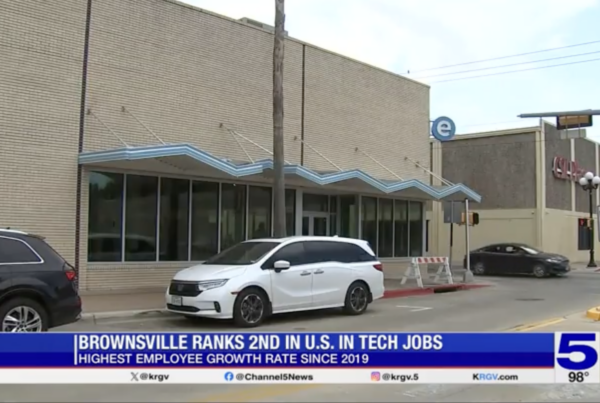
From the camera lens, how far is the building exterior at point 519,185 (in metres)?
36.7

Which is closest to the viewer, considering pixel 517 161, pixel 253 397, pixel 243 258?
pixel 253 397

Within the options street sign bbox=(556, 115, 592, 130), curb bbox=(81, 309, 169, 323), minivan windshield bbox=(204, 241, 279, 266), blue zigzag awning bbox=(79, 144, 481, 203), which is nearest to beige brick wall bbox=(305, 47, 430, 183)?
blue zigzag awning bbox=(79, 144, 481, 203)

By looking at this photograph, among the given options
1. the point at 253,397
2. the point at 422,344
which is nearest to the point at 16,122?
the point at 253,397

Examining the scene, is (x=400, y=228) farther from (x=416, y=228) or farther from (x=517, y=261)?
(x=517, y=261)

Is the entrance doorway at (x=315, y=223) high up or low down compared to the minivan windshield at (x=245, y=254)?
up

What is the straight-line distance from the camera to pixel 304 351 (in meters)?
5.27

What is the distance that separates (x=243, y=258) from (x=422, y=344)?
25.4 ft

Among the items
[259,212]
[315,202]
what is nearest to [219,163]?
[259,212]

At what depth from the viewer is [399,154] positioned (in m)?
A: 26.7

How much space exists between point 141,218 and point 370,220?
1050cm

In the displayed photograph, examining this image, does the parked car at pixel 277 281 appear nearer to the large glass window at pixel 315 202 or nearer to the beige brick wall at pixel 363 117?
the large glass window at pixel 315 202

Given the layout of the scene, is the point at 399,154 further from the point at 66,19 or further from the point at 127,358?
the point at 127,358

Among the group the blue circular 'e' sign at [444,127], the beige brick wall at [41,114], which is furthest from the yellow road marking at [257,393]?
the blue circular 'e' sign at [444,127]

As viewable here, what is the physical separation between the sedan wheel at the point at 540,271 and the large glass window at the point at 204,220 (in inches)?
590
